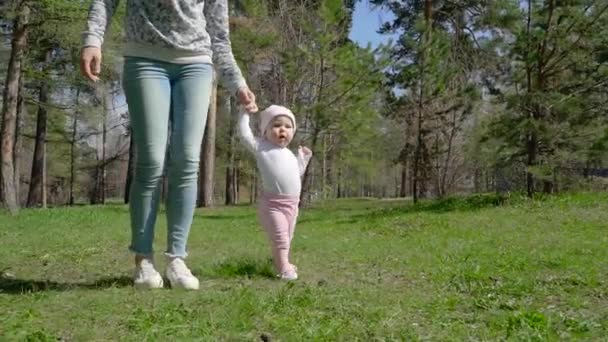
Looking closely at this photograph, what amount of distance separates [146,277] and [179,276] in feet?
0.49

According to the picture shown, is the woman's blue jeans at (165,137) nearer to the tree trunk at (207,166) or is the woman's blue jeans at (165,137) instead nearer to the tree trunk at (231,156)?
the tree trunk at (207,166)

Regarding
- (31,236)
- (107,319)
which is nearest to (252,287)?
(107,319)

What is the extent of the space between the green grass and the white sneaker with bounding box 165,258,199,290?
0.23 feet

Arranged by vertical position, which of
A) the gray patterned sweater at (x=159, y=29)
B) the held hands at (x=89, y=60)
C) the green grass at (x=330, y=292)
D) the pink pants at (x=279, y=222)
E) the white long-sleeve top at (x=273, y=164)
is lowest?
the green grass at (x=330, y=292)

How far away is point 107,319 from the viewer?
2248mm

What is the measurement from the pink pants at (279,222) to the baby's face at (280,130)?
332mm

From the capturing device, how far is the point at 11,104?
38.9ft

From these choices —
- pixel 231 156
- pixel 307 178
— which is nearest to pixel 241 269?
pixel 307 178

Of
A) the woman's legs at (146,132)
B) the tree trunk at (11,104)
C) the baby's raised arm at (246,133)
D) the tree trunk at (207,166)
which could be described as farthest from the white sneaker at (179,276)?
the tree trunk at (207,166)

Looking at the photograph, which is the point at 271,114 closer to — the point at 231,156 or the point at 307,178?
the point at 307,178

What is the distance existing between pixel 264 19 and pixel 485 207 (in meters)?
6.94

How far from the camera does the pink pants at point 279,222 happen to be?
11.0 ft

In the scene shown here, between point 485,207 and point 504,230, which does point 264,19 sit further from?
point 504,230

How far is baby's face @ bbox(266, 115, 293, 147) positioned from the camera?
3521mm
